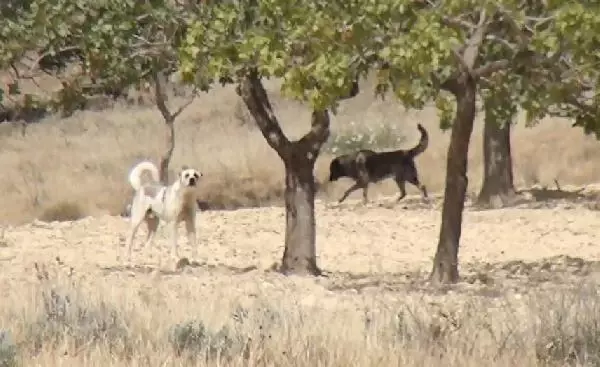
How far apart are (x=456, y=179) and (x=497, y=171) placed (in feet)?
35.8

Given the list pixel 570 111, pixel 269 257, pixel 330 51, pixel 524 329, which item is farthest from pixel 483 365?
pixel 269 257

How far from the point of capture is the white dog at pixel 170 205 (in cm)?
1656

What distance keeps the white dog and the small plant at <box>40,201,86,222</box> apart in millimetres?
9423

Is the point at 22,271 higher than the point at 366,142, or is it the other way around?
the point at 366,142

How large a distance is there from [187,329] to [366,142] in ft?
94.7

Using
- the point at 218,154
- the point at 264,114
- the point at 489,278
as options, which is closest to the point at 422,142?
the point at 218,154

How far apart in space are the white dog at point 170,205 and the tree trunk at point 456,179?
163 inches

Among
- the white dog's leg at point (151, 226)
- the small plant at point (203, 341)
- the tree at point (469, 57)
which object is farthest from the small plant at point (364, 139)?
the small plant at point (203, 341)

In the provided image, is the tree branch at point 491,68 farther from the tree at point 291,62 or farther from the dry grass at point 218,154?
the dry grass at point 218,154

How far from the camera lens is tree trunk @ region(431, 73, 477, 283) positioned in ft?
40.1

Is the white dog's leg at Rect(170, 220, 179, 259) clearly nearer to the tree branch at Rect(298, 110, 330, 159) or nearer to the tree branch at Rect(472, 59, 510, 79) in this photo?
the tree branch at Rect(298, 110, 330, 159)

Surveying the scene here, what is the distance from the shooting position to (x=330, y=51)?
10617 millimetres

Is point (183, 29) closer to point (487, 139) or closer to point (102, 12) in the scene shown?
point (102, 12)

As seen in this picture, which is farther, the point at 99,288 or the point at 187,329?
the point at 99,288
